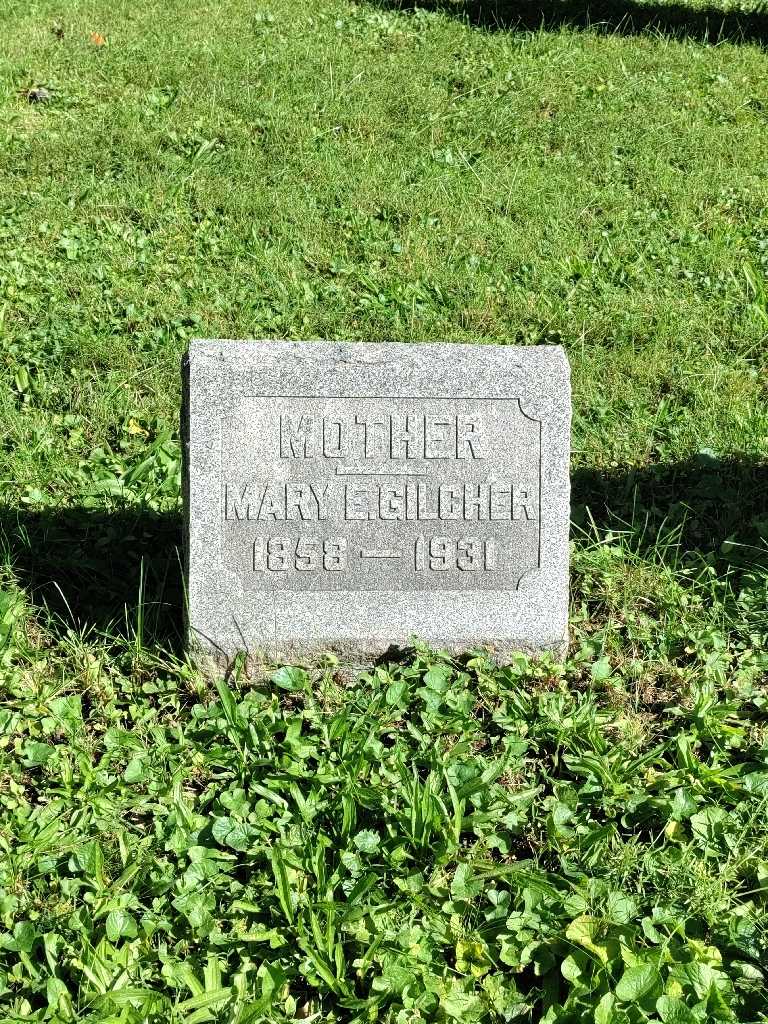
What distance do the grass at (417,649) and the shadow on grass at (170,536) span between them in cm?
2

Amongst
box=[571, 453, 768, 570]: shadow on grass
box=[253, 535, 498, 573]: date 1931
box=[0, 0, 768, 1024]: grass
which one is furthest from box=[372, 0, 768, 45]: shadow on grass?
box=[253, 535, 498, 573]: date 1931

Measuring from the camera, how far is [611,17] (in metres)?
7.46

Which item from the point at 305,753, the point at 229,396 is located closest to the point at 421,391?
the point at 229,396

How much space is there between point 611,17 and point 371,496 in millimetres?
5912

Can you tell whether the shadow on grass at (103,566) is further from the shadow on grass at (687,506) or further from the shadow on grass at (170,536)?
the shadow on grass at (687,506)

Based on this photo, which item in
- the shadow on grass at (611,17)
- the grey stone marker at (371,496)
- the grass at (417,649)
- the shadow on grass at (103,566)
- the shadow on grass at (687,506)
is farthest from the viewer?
the shadow on grass at (611,17)

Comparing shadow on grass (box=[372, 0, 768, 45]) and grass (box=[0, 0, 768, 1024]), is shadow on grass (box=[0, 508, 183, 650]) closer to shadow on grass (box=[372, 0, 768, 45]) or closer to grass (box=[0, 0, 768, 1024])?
grass (box=[0, 0, 768, 1024])

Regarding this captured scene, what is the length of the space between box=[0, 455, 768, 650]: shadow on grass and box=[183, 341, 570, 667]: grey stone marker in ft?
1.23

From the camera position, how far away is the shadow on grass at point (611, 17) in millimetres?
7312

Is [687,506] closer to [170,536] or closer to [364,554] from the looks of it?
[364,554]

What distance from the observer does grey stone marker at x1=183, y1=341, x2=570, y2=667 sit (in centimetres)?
298

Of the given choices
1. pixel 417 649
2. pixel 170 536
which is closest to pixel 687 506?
pixel 417 649

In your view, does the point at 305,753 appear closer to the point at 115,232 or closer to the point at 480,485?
the point at 480,485

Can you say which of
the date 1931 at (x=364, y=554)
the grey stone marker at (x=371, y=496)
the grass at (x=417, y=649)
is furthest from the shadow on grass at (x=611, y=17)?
the date 1931 at (x=364, y=554)
